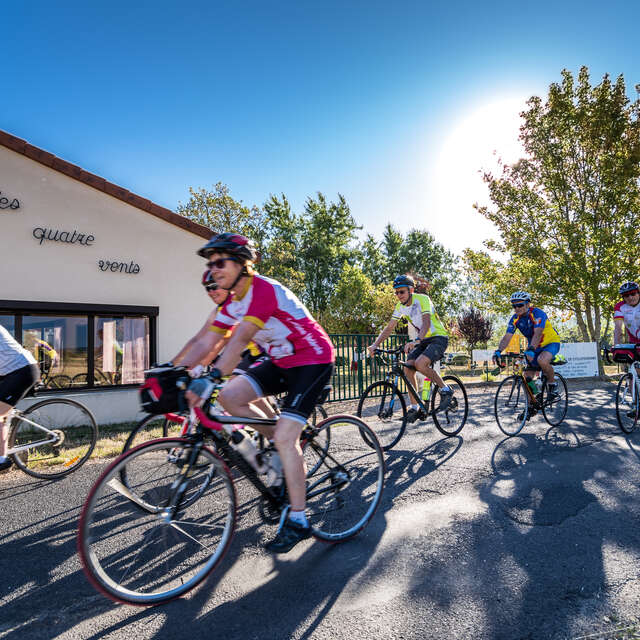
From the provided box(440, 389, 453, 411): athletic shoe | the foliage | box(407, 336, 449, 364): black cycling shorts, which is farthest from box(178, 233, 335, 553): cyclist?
the foliage

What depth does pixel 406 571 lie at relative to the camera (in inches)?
103

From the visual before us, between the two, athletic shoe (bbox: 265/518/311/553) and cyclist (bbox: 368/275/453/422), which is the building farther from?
athletic shoe (bbox: 265/518/311/553)

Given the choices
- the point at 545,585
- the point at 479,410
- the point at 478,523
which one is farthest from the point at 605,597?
the point at 479,410

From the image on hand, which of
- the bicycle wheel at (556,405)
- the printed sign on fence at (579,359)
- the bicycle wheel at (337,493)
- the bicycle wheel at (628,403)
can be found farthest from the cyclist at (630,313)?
the printed sign on fence at (579,359)

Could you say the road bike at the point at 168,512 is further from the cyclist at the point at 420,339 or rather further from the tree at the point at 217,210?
the tree at the point at 217,210

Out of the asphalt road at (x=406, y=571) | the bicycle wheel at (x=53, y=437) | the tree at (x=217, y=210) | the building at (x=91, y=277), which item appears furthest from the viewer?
the tree at (x=217, y=210)

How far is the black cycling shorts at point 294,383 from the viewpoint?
109 inches

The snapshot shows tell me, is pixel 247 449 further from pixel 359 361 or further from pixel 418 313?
pixel 359 361

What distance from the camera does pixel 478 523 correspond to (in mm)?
3262

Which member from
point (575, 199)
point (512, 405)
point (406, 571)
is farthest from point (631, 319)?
point (575, 199)

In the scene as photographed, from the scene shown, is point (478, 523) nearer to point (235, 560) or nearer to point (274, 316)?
point (235, 560)

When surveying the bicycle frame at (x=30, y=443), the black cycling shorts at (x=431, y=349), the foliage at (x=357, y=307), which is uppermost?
the foliage at (x=357, y=307)

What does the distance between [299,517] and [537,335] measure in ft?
17.4

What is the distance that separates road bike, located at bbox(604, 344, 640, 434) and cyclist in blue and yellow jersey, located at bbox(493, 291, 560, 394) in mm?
865
